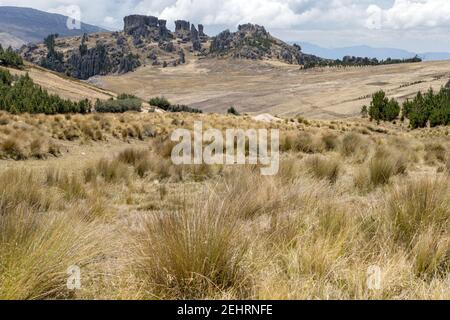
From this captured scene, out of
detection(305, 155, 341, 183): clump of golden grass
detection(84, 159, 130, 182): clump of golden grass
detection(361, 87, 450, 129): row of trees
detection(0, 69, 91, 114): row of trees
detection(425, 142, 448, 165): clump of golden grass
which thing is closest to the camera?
detection(305, 155, 341, 183): clump of golden grass

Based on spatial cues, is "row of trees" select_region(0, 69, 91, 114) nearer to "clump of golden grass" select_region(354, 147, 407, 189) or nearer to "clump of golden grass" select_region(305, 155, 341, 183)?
"clump of golden grass" select_region(305, 155, 341, 183)

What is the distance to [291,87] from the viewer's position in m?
142

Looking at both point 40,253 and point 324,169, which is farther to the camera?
point 324,169

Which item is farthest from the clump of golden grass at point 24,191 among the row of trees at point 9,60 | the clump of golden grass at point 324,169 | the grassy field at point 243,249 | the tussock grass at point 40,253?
the row of trees at point 9,60

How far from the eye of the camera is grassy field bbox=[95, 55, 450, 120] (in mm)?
106244

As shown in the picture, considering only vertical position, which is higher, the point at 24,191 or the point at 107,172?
the point at 24,191

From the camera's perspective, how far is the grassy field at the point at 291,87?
4183 inches

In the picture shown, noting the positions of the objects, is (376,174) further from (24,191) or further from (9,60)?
(9,60)

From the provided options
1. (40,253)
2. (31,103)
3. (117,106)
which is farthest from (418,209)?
(117,106)

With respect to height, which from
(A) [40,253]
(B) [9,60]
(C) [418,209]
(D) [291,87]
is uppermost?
(B) [9,60]

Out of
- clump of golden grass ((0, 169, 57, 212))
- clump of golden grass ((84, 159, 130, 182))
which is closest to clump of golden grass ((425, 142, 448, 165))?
clump of golden grass ((84, 159, 130, 182))

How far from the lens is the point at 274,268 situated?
3891 millimetres

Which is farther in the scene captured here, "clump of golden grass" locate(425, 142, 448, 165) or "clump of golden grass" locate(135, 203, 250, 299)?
"clump of golden grass" locate(425, 142, 448, 165)

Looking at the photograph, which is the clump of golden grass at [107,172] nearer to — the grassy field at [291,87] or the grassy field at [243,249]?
the grassy field at [243,249]
